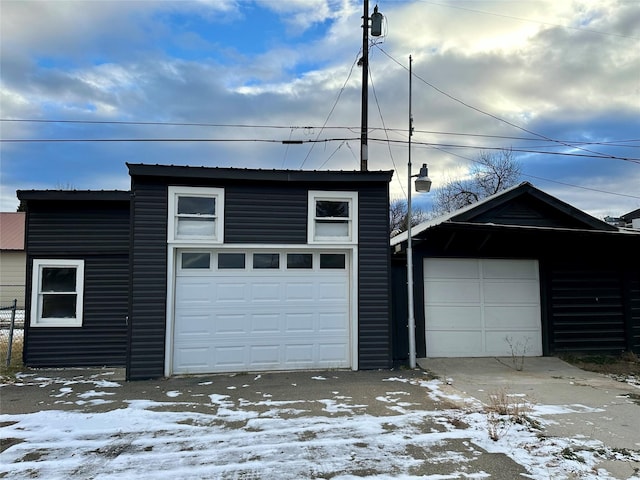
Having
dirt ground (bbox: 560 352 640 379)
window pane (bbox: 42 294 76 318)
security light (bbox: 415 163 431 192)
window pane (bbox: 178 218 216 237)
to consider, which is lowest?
dirt ground (bbox: 560 352 640 379)

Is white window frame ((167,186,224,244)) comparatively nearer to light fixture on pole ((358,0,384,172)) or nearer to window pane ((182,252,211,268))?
window pane ((182,252,211,268))

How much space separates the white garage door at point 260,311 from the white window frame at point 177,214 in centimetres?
31

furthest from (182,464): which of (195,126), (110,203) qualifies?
(195,126)

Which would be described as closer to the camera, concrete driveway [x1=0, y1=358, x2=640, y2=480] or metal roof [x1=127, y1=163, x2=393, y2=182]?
concrete driveway [x1=0, y1=358, x2=640, y2=480]

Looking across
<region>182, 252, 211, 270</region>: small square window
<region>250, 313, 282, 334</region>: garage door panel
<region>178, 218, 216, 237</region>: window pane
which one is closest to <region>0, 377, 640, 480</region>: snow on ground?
<region>250, 313, 282, 334</region>: garage door panel

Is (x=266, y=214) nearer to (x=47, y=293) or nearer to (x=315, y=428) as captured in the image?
(x=315, y=428)

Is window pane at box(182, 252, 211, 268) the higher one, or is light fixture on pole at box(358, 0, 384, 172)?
light fixture on pole at box(358, 0, 384, 172)

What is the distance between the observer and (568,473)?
3504 mm

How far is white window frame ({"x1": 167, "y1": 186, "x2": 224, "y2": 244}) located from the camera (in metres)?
7.32

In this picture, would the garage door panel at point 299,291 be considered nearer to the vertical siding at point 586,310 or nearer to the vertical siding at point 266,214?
the vertical siding at point 266,214

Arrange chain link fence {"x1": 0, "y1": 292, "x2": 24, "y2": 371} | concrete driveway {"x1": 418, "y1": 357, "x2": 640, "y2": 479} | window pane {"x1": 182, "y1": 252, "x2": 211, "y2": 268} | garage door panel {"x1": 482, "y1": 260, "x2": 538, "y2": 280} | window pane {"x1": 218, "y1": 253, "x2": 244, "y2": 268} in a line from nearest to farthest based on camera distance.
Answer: concrete driveway {"x1": 418, "y1": 357, "x2": 640, "y2": 479} < window pane {"x1": 182, "y1": 252, "x2": 211, "y2": 268} < window pane {"x1": 218, "y1": 253, "x2": 244, "y2": 268} < chain link fence {"x1": 0, "y1": 292, "x2": 24, "y2": 371} < garage door panel {"x1": 482, "y1": 260, "x2": 538, "y2": 280}

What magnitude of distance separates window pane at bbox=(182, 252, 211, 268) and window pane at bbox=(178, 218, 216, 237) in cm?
39

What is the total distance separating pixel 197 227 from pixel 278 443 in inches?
173

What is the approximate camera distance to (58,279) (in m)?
8.44
